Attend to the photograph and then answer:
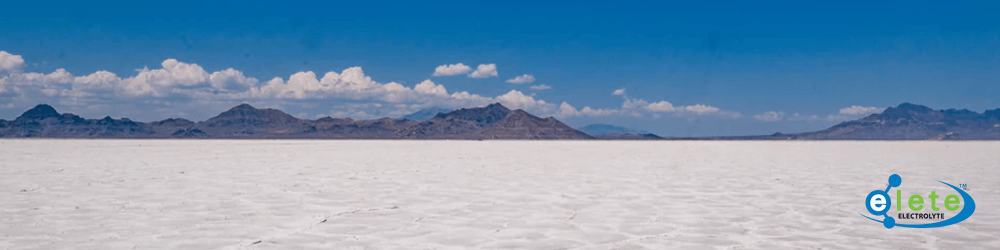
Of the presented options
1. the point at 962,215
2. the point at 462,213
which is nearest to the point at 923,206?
the point at 962,215

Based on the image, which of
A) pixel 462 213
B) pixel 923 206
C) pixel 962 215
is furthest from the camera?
pixel 923 206

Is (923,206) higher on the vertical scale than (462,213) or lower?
higher

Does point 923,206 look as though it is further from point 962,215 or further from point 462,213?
point 462,213

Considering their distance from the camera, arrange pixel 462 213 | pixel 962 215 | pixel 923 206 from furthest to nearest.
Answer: pixel 923 206 → pixel 462 213 → pixel 962 215

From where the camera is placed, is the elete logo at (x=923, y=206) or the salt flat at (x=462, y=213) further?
the elete logo at (x=923, y=206)

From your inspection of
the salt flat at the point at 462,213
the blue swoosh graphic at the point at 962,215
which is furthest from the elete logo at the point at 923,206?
the salt flat at the point at 462,213

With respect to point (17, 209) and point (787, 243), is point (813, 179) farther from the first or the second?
point (17, 209)

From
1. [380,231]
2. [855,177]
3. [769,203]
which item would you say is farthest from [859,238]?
[855,177]

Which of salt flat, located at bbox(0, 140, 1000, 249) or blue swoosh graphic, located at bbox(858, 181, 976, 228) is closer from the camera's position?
salt flat, located at bbox(0, 140, 1000, 249)

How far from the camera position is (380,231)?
641 centimetres

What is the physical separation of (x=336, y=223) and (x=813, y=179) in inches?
368

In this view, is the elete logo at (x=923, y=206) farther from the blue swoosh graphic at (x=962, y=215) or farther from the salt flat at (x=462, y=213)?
the salt flat at (x=462, y=213)

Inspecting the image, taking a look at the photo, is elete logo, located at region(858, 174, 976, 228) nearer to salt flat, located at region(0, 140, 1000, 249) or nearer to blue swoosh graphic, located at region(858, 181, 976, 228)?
blue swoosh graphic, located at region(858, 181, 976, 228)

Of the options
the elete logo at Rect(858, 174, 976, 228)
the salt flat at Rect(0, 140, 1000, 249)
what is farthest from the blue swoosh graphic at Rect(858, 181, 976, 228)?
the salt flat at Rect(0, 140, 1000, 249)
